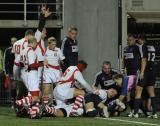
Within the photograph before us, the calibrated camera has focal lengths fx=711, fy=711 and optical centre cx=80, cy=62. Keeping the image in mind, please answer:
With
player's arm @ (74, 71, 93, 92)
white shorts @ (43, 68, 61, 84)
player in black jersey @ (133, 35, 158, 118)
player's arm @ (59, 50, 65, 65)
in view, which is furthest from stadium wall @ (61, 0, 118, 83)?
player's arm @ (74, 71, 93, 92)

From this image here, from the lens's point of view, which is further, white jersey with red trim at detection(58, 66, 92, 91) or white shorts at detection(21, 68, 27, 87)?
white jersey with red trim at detection(58, 66, 92, 91)

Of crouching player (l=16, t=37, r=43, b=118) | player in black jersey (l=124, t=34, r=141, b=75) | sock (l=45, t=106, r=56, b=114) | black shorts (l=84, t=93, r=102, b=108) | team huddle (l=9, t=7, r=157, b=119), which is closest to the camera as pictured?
crouching player (l=16, t=37, r=43, b=118)

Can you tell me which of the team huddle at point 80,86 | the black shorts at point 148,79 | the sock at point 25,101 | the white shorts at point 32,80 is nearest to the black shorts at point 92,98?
the team huddle at point 80,86

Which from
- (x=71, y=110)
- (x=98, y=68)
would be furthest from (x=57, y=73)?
(x=98, y=68)

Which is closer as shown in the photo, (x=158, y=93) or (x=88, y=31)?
(x=158, y=93)

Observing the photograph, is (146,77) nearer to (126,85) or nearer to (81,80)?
(126,85)

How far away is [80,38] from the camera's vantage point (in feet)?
82.9

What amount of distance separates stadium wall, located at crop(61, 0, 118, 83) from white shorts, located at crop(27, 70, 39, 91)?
389 inches

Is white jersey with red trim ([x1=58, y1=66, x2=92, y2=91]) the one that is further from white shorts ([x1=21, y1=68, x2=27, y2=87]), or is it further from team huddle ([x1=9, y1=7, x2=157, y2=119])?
white shorts ([x1=21, y1=68, x2=27, y2=87])

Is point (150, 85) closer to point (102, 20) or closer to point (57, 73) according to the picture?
point (57, 73)

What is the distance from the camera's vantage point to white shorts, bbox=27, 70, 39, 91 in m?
15.1

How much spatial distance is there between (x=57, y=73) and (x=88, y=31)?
696cm

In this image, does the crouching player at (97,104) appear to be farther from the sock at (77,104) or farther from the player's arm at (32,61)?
the player's arm at (32,61)

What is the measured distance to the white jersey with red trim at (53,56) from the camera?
18406 mm
